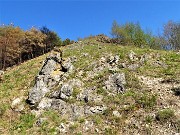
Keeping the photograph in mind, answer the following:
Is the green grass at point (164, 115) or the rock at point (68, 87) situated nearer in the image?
the green grass at point (164, 115)

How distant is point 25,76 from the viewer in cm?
3328

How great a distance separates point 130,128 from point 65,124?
15.9 ft

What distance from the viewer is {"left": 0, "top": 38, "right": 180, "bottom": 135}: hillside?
829 inches

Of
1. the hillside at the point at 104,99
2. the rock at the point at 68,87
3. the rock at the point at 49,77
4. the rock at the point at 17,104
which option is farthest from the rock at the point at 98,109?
the rock at the point at 17,104

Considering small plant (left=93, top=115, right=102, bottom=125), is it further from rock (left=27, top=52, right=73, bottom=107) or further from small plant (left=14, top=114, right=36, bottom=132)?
rock (left=27, top=52, right=73, bottom=107)

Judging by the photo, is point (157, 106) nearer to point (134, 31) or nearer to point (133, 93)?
point (133, 93)

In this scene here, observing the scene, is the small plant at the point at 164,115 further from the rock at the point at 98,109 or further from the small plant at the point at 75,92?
the small plant at the point at 75,92

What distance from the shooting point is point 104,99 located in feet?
78.6

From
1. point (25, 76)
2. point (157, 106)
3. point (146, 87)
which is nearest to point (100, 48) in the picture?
point (25, 76)

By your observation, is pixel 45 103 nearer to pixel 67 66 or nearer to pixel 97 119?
pixel 97 119

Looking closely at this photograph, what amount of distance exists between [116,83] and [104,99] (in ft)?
6.93

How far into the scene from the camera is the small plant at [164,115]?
808 inches

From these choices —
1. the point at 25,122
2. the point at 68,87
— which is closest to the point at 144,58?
the point at 68,87

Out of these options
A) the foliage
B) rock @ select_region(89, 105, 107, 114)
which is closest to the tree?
the foliage
